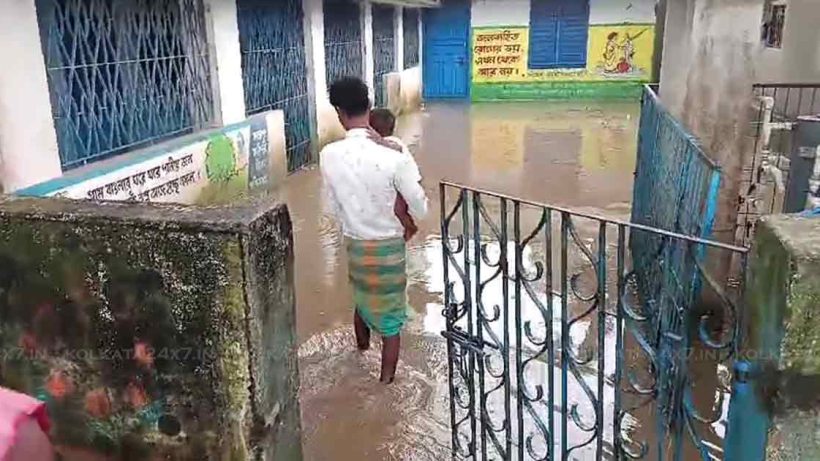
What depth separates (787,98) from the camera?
5.30 meters

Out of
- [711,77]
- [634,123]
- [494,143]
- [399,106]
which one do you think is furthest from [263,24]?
[634,123]

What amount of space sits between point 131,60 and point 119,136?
642 mm

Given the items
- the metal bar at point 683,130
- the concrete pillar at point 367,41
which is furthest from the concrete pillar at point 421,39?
the metal bar at point 683,130

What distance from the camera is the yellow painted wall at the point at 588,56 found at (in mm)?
17406

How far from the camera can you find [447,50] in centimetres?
1833

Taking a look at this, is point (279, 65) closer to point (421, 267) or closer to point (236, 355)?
point (421, 267)

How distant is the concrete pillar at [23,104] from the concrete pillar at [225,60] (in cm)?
251

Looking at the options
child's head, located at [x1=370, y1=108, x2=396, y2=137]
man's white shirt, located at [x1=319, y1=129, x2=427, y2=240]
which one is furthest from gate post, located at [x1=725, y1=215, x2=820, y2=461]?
child's head, located at [x1=370, y1=108, x2=396, y2=137]

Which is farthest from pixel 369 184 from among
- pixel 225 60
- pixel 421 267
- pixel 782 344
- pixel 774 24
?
pixel 225 60

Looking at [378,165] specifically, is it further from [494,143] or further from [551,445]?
[494,143]

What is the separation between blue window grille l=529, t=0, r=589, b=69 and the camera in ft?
57.5

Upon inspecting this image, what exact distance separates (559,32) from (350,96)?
1540 cm

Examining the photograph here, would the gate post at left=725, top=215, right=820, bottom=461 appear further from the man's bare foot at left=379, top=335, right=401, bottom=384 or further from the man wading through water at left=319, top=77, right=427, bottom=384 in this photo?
the man's bare foot at left=379, top=335, right=401, bottom=384

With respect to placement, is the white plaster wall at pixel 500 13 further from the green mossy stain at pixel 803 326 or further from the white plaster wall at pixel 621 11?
the green mossy stain at pixel 803 326
